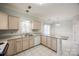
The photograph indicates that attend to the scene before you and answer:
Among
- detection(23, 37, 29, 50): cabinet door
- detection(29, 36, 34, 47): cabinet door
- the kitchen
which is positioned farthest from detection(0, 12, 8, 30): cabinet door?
detection(29, 36, 34, 47): cabinet door

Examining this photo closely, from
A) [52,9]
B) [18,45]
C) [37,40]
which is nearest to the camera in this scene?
[52,9]

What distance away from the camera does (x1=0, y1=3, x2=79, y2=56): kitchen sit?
5.27 feet

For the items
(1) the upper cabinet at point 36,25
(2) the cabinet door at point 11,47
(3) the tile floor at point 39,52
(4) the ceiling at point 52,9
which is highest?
(4) the ceiling at point 52,9

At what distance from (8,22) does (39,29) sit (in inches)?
29.7

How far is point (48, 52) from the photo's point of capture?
5.52ft

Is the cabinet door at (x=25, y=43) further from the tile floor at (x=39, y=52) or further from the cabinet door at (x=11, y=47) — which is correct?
the cabinet door at (x=11, y=47)

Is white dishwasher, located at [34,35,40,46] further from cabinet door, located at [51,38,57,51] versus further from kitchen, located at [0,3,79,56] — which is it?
cabinet door, located at [51,38,57,51]

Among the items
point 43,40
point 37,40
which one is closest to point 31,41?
point 37,40

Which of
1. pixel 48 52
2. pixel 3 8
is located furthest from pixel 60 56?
pixel 3 8

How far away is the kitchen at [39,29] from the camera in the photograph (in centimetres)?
161

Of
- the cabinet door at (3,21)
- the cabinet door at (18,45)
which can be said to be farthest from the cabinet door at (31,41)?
the cabinet door at (3,21)

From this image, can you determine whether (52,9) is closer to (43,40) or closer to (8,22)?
(43,40)

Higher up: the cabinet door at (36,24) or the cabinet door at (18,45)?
the cabinet door at (36,24)

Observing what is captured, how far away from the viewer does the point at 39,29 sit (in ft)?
5.87
